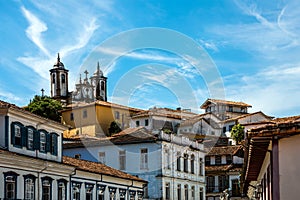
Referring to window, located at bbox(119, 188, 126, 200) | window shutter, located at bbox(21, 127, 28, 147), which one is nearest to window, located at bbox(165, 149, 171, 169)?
window, located at bbox(119, 188, 126, 200)

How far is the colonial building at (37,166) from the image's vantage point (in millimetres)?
26797

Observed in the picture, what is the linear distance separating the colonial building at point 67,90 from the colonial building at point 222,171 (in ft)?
193

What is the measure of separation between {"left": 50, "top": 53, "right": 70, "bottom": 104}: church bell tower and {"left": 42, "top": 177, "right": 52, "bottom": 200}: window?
Result: 9738cm

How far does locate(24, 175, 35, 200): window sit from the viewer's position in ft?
92.2

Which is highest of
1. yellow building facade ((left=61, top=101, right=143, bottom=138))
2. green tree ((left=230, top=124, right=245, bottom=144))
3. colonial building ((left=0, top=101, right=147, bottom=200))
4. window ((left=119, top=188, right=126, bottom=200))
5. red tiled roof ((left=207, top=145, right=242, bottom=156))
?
yellow building facade ((left=61, top=101, right=143, bottom=138))

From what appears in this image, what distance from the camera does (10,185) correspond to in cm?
2684

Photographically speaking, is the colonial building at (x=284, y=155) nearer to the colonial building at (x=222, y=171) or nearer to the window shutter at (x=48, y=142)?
the window shutter at (x=48, y=142)

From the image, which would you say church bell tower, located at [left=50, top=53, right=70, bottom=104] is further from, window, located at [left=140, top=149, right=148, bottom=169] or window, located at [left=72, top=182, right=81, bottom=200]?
window, located at [left=72, top=182, right=81, bottom=200]

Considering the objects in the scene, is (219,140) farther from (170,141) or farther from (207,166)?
(170,141)

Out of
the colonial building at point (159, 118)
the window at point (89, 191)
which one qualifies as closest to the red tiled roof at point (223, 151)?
the colonial building at point (159, 118)

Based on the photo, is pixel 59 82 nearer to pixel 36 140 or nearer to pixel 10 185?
pixel 36 140

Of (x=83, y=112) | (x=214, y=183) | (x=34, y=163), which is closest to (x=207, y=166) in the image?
(x=214, y=183)

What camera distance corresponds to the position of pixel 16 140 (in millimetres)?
27812

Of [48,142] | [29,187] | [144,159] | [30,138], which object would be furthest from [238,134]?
[29,187]
